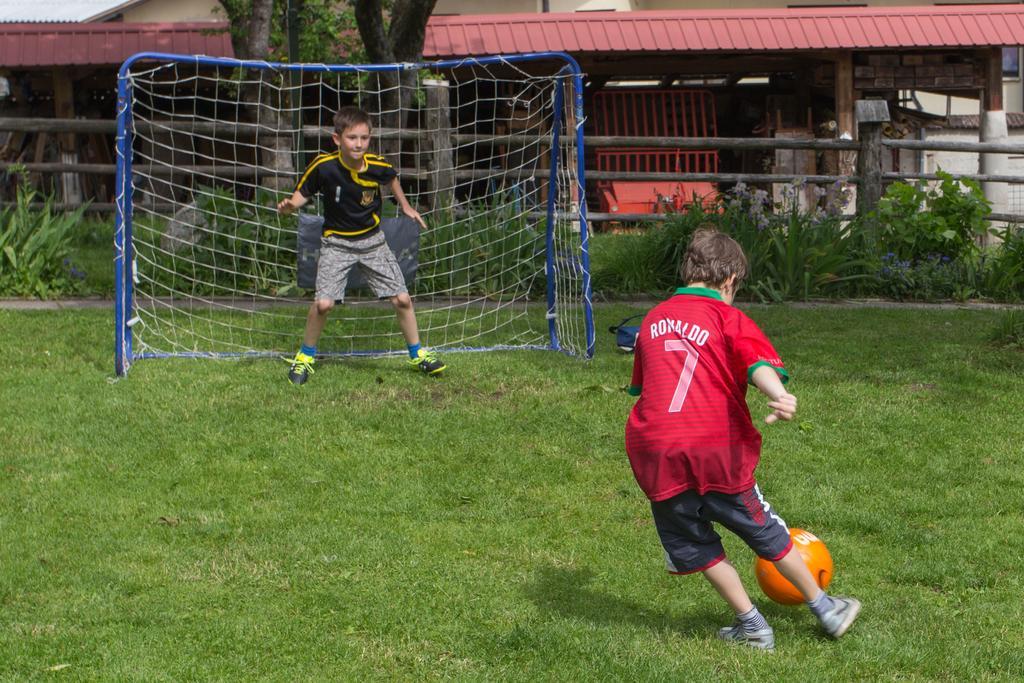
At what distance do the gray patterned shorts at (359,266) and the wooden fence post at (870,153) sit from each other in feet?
18.1

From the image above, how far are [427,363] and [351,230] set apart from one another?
94cm

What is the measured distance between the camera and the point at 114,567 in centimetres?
504

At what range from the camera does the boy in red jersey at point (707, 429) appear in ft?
13.6

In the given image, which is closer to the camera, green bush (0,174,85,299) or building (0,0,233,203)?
green bush (0,174,85,299)

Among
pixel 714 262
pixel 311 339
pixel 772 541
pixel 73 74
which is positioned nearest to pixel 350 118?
pixel 311 339

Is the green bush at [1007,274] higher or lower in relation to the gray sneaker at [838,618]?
higher

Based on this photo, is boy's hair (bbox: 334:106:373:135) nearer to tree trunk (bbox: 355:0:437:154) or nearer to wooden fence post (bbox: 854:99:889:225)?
tree trunk (bbox: 355:0:437:154)

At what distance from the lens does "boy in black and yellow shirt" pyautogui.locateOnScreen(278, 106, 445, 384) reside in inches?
307

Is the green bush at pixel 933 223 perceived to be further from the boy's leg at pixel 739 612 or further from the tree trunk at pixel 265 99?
the boy's leg at pixel 739 612

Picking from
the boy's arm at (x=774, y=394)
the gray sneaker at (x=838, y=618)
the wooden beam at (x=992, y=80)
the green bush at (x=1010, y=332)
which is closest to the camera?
the boy's arm at (x=774, y=394)

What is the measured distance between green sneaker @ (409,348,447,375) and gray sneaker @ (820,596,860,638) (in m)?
3.96

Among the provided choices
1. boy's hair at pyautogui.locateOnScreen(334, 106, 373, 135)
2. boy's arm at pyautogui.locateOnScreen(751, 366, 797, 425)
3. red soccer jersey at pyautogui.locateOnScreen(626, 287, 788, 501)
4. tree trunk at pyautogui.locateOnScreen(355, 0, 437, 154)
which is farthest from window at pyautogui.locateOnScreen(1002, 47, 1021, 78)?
boy's arm at pyautogui.locateOnScreen(751, 366, 797, 425)

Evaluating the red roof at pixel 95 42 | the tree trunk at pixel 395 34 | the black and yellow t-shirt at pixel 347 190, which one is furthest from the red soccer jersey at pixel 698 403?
the red roof at pixel 95 42

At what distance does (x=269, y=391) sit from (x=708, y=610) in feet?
11.9
